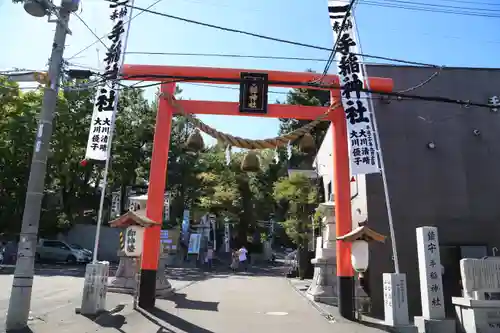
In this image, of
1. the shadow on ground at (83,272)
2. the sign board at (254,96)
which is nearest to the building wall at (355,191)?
the sign board at (254,96)

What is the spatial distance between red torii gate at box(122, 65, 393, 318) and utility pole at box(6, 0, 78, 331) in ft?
7.35

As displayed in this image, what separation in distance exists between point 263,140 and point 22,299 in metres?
7.05

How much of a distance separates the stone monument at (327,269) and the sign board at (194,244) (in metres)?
17.8

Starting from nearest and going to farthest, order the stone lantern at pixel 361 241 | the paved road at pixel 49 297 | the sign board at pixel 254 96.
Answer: the paved road at pixel 49 297 → the stone lantern at pixel 361 241 → the sign board at pixel 254 96

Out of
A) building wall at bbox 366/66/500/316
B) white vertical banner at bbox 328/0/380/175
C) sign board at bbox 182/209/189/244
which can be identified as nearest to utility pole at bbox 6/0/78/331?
white vertical banner at bbox 328/0/380/175

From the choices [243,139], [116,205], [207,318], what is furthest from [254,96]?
[116,205]

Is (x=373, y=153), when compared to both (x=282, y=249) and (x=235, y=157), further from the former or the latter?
(x=282, y=249)

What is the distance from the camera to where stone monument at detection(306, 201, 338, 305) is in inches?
522

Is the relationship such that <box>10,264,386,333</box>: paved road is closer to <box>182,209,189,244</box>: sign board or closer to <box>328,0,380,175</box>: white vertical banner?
<box>328,0,380,175</box>: white vertical banner

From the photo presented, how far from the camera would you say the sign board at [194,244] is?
3085 cm

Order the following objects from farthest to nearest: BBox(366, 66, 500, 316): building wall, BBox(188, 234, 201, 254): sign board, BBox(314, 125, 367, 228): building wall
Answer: BBox(188, 234, 201, 254): sign board → BBox(314, 125, 367, 228): building wall → BBox(366, 66, 500, 316): building wall

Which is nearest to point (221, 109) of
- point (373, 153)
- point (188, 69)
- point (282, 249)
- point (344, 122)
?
point (188, 69)

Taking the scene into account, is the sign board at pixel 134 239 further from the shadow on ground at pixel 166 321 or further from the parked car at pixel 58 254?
the parked car at pixel 58 254

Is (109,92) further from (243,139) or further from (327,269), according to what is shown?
(327,269)
